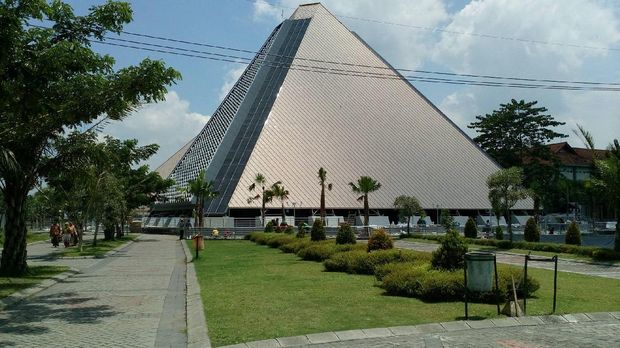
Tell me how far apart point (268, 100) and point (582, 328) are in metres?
55.1

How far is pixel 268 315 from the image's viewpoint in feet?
31.5

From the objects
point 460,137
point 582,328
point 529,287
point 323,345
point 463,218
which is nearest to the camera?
point 323,345

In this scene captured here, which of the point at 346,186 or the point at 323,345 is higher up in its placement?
the point at 346,186

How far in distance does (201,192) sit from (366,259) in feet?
125

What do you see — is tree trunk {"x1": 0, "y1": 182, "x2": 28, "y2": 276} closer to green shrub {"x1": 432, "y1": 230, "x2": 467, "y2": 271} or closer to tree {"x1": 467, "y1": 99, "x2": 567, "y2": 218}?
green shrub {"x1": 432, "y1": 230, "x2": 467, "y2": 271}

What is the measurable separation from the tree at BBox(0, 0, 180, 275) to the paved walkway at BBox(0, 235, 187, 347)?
119 inches

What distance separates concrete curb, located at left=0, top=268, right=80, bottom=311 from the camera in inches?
472

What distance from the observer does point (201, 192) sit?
52.1 metres

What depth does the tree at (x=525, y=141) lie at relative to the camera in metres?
72.5

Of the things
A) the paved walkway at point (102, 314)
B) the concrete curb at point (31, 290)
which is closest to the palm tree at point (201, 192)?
the concrete curb at point (31, 290)

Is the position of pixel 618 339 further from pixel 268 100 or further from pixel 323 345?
pixel 268 100

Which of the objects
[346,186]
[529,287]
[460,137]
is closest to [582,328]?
[529,287]

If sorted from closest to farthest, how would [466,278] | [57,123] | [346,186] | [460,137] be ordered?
[466,278]
[57,123]
[346,186]
[460,137]

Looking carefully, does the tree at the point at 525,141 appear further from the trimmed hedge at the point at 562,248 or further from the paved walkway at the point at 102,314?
the paved walkway at the point at 102,314
